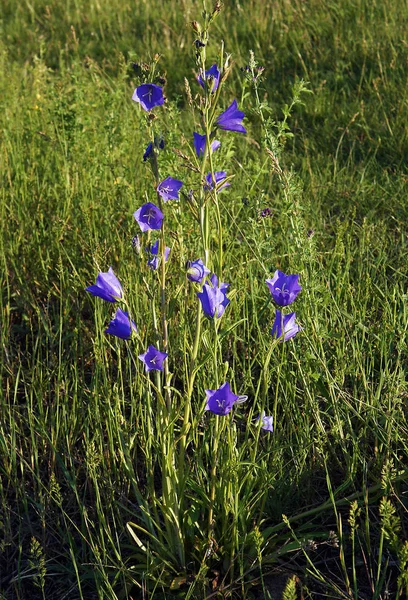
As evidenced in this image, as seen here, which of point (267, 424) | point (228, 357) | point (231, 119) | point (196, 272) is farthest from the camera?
point (228, 357)

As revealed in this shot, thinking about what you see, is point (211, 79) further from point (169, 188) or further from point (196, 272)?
point (196, 272)

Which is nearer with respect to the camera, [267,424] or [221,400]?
[221,400]

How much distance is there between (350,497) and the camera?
1929mm

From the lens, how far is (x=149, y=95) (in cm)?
160

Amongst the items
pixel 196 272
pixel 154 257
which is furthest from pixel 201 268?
pixel 154 257

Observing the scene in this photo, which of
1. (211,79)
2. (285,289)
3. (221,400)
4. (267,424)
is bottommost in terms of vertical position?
(267,424)

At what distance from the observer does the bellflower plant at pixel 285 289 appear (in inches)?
64.5

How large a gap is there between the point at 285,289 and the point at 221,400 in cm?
30

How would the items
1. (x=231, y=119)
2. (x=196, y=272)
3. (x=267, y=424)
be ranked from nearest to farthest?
(x=196, y=272) < (x=231, y=119) < (x=267, y=424)

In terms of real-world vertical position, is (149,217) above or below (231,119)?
below

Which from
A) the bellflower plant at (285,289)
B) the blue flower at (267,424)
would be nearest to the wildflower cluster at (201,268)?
the bellflower plant at (285,289)

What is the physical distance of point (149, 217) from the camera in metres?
1.63

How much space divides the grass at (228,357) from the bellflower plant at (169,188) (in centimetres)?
18

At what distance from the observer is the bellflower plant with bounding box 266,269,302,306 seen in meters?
1.64
